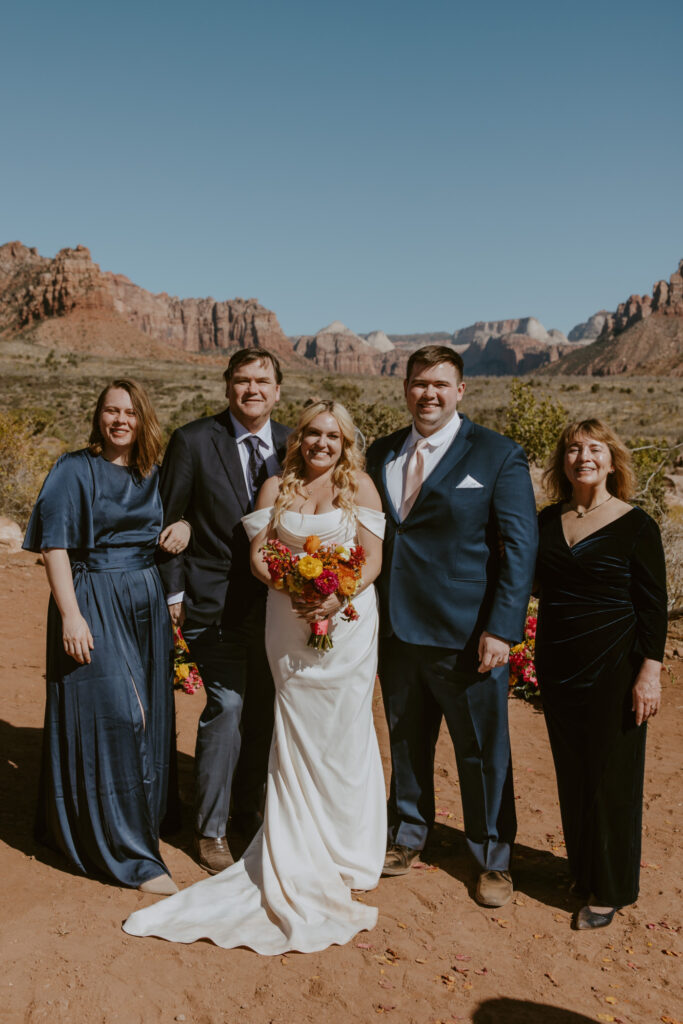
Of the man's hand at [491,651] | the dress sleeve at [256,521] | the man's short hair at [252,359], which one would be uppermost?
the man's short hair at [252,359]

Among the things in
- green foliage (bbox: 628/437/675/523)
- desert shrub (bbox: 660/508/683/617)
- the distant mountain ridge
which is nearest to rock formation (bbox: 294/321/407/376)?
the distant mountain ridge

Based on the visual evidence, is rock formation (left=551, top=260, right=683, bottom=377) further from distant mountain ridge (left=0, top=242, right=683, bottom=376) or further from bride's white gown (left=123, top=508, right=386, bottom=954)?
bride's white gown (left=123, top=508, right=386, bottom=954)

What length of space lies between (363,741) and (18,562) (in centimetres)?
860

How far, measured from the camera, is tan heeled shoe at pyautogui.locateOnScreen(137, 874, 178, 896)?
3.84 m

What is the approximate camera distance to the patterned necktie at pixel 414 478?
401 centimetres

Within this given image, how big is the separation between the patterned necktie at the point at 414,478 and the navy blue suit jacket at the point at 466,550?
0.17 feet

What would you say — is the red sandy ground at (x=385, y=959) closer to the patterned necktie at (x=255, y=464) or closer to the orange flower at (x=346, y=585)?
the orange flower at (x=346, y=585)

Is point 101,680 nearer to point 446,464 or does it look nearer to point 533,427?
point 446,464

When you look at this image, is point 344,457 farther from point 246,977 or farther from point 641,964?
point 641,964

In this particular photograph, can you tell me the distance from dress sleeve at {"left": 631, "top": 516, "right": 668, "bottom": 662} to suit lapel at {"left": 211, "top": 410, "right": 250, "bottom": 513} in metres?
1.98

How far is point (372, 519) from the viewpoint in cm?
385

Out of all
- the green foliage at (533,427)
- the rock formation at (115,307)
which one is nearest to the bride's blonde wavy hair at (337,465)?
the green foliage at (533,427)

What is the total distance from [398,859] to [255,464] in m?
2.27

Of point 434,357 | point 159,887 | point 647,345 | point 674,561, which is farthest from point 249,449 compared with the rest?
point 647,345
